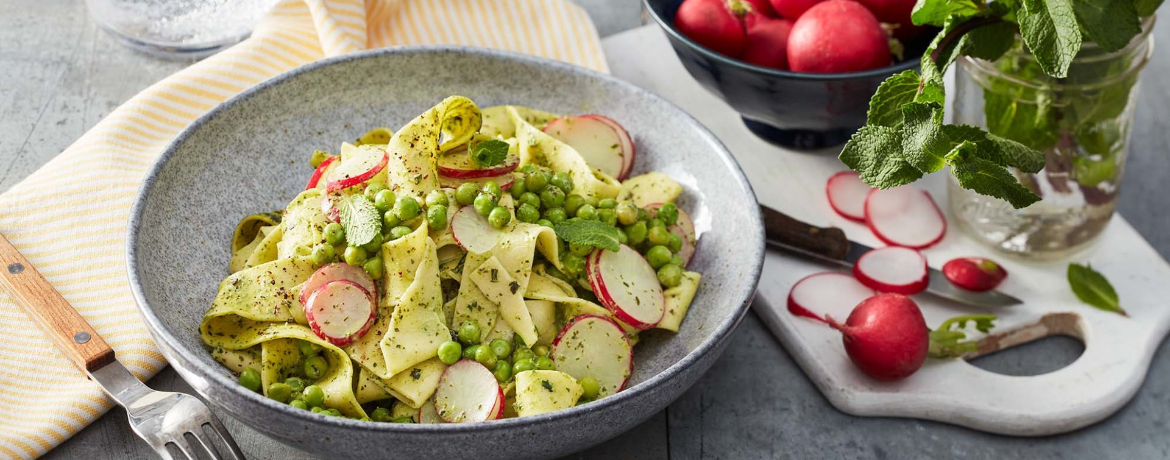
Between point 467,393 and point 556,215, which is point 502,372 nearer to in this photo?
point 467,393

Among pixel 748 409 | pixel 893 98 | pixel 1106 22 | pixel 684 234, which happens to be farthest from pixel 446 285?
pixel 1106 22

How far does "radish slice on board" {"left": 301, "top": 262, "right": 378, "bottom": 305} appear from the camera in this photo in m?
2.44

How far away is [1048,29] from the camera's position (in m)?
2.33

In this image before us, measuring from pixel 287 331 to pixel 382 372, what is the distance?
0.26 meters

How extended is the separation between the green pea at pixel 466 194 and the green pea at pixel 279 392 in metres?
0.67

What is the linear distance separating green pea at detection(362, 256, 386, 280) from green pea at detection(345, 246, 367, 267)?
18 millimetres

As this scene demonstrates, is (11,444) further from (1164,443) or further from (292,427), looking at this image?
(1164,443)

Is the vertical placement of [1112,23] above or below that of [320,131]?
above

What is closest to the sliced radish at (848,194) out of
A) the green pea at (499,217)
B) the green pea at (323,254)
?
the green pea at (499,217)

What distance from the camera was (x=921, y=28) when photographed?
3.30 metres

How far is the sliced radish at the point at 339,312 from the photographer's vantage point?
2.36m

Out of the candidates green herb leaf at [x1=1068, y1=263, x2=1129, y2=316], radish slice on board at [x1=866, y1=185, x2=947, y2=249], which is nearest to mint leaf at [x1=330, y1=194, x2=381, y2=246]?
radish slice on board at [x1=866, y1=185, x2=947, y2=249]

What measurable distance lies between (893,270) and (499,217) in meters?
1.29

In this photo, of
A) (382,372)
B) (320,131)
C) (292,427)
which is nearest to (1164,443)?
(382,372)
